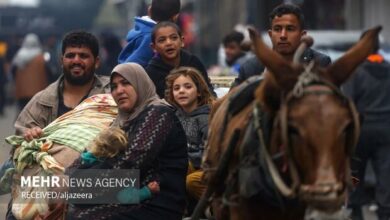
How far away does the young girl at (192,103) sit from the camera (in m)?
9.55

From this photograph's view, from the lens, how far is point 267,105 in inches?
286

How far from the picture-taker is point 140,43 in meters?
10.9

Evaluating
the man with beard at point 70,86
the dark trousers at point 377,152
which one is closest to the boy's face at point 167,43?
the man with beard at point 70,86

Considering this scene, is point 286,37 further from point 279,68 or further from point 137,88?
point 279,68

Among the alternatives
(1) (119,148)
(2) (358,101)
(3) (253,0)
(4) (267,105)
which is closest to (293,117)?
(4) (267,105)

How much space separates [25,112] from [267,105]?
3036mm

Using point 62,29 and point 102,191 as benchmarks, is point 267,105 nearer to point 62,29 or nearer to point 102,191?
point 102,191

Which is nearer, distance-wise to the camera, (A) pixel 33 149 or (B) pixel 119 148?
(B) pixel 119 148

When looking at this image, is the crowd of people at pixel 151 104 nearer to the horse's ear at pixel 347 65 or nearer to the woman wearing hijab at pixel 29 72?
the horse's ear at pixel 347 65

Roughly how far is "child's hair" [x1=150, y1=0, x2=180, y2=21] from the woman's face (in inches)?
96.3

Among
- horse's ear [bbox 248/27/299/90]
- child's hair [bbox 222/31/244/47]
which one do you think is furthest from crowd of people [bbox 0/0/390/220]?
Answer: child's hair [bbox 222/31/244/47]

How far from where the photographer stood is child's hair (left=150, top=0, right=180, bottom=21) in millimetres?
11125

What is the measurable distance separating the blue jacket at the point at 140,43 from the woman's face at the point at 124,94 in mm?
2012

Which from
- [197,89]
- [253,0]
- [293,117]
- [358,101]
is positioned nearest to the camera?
[293,117]
